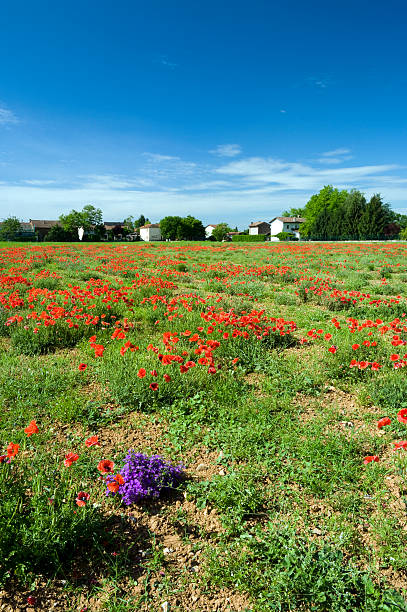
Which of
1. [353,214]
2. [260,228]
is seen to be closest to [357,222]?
[353,214]

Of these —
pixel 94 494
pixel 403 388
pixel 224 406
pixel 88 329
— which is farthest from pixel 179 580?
pixel 88 329

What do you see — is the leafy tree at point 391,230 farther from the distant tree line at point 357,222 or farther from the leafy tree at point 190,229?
the leafy tree at point 190,229

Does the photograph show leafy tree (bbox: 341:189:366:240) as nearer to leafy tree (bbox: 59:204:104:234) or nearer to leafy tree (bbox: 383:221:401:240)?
leafy tree (bbox: 383:221:401:240)

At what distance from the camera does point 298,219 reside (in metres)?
120

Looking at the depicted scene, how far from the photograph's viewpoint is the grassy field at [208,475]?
7.04ft

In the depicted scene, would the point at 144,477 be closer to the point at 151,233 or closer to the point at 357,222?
the point at 357,222

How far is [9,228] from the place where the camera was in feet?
286

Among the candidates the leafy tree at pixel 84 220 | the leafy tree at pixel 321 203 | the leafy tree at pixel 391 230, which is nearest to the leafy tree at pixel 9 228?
the leafy tree at pixel 84 220

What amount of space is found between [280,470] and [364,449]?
3.04 ft

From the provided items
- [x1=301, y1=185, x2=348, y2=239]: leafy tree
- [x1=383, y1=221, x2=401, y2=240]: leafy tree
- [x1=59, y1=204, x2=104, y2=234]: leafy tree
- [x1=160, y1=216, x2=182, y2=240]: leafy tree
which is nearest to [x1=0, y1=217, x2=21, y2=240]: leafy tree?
[x1=59, y1=204, x2=104, y2=234]: leafy tree

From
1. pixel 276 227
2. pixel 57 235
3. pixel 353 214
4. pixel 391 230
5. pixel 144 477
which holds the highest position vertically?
pixel 276 227

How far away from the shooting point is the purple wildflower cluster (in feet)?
8.94

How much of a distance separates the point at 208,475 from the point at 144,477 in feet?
1.99

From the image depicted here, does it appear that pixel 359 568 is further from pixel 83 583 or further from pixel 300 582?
pixel 83 583
